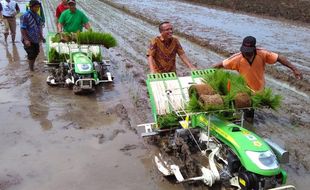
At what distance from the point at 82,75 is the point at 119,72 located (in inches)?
83.9

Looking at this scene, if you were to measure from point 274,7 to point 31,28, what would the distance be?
16.0 m

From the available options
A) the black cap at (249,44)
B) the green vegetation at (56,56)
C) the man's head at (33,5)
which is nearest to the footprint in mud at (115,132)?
the black cap at (249,44)

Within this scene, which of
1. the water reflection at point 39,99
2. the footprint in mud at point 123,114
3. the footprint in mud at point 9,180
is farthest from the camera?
the water reflection at point 39,99

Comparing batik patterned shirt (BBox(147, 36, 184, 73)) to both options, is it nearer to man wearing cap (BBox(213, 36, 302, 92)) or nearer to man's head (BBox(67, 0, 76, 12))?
man wearing cap (BBox(213, 36, 302, 92))

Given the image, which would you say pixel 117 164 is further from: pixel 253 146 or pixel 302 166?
pixel 302 166

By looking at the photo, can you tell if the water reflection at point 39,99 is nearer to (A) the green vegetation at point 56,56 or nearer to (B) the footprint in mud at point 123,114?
(A) the green vegetation at point 56,56

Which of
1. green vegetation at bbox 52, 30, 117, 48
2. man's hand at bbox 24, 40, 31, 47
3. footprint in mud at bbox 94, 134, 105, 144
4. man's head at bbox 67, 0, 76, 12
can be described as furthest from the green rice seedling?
man's hand at bbox 24, 40, 31, 47

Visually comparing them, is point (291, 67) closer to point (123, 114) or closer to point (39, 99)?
Result: point (123, 114)

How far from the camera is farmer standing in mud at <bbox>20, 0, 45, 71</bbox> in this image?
9.43m

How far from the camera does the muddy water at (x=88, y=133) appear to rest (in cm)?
532

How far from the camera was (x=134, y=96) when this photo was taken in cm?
868

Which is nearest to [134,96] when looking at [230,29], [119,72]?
[119,72]

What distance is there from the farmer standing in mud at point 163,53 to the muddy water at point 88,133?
117cm

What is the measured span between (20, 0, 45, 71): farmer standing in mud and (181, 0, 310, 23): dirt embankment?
1282 centimetres
